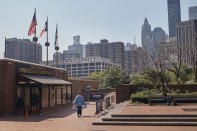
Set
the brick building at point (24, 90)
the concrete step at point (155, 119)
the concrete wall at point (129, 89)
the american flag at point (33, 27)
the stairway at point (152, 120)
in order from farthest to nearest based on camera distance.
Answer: the american flag at point (33, 27) < the concrete wall at point (129, 89) < the brick building at point (24, 90) < the concrete step at point (155, 119) < the stairway at point (152, 120)

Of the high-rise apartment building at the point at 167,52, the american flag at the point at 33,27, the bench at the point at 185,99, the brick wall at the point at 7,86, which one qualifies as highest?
the american flag at the point at 33,27

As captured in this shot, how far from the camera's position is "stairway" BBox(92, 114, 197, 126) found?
13.6 m

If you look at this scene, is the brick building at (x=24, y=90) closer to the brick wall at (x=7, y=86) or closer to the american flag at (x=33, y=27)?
the brick wall at (x=7, y=86)

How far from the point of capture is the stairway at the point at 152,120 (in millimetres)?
13589

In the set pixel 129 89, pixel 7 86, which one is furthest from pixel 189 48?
pixel 7 86

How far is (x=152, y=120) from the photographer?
47.0ft

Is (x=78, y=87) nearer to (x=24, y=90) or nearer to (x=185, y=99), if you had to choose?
(x=24, y=90)

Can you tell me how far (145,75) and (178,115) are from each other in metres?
20.4

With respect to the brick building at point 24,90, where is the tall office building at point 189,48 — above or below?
above

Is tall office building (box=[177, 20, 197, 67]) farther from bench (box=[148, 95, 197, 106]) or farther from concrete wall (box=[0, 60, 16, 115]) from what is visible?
concrete wall (box=[0, 60, 16, 115])

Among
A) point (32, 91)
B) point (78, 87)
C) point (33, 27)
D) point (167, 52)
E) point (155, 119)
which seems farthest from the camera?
point (167, 52)

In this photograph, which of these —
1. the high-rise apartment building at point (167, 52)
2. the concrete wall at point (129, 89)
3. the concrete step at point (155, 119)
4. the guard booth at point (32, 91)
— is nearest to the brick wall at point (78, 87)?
the concrete wall at point (129, 89)

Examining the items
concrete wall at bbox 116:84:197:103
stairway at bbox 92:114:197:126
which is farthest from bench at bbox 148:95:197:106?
stairway at bbox 92:114:197:126

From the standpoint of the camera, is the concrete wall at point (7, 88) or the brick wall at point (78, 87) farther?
the brick wall at point (78, 87)
